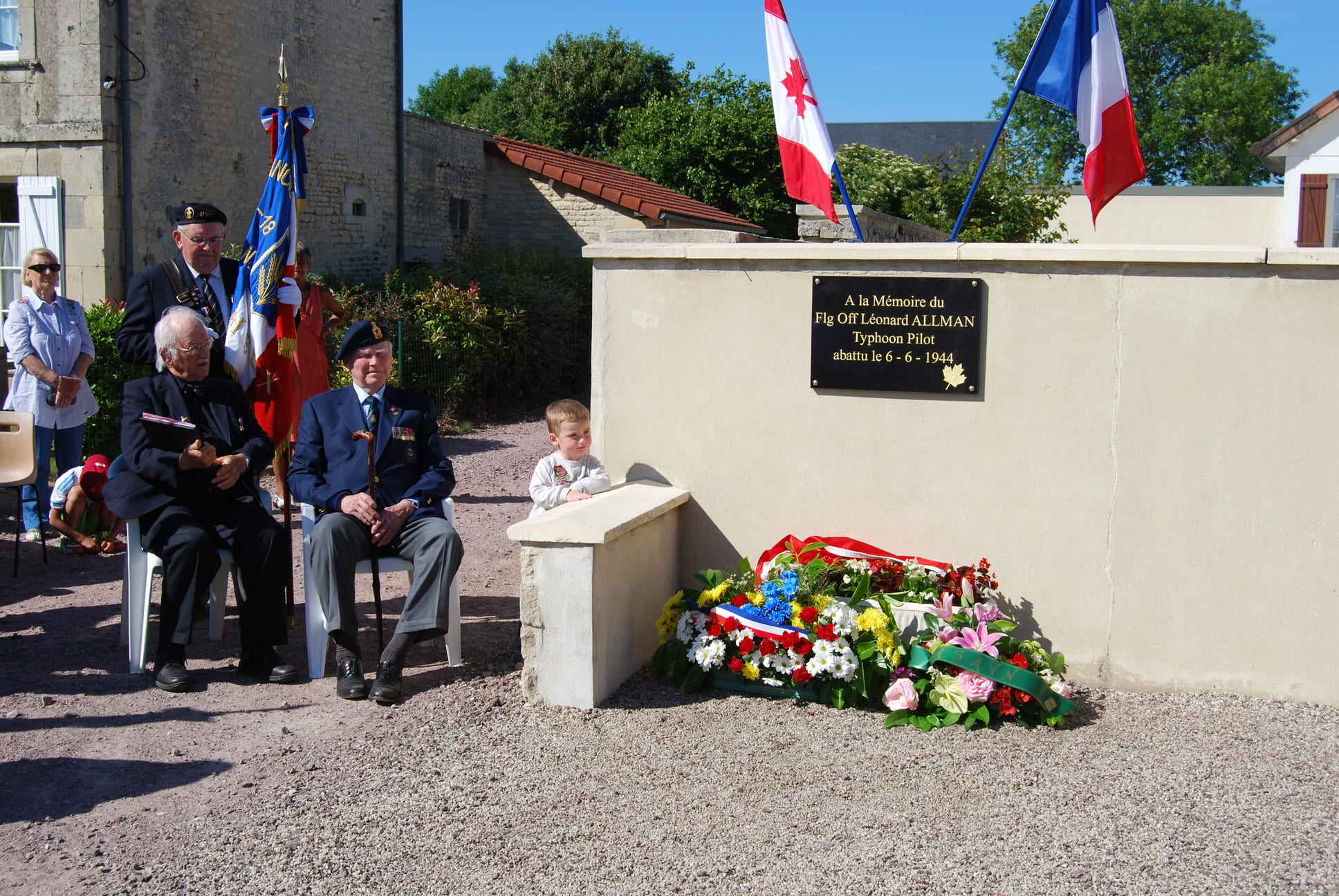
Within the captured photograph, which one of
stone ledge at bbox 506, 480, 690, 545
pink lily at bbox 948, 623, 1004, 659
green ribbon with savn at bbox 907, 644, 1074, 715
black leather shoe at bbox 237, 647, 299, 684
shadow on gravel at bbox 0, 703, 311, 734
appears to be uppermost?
stone ledge at bbox 506, 480, 690, 545

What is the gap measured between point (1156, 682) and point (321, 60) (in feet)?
44.9

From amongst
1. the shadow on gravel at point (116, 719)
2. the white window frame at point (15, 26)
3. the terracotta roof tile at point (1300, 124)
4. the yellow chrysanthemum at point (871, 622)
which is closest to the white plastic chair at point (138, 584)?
the shadow on gravel at point (116, 719)

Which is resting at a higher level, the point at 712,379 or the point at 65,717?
the point at 712,379

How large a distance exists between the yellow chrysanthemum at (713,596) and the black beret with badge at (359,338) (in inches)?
69.3

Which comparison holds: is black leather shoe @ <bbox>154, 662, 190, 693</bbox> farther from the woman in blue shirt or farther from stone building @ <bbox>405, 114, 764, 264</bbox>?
stone building @ <bbox>405, 114, 764, 264</bbox>

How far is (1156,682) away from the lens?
4.49 meters

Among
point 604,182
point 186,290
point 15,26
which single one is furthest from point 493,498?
point 604,182

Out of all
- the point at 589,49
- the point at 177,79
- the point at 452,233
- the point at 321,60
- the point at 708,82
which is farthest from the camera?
the point at 589,49

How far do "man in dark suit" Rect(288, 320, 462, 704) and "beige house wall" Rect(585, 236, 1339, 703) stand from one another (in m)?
1.07

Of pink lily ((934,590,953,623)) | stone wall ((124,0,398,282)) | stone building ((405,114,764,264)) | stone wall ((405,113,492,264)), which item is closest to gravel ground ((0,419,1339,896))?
pink lily ((934,590,953,623))

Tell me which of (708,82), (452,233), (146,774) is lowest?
(146,774)

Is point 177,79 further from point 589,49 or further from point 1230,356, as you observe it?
point 589,49

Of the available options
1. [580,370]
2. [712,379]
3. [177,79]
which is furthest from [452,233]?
[712,379]

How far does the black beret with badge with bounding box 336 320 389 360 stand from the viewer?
473cm
